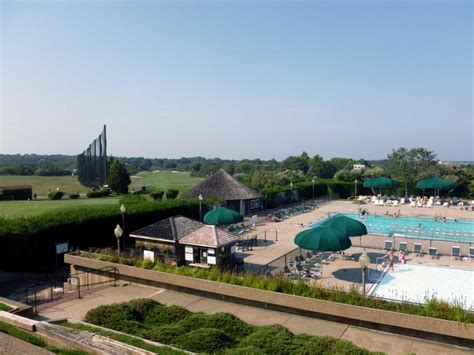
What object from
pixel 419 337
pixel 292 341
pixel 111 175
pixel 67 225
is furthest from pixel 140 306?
pixel 111 175

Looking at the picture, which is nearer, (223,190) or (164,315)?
(164,315)

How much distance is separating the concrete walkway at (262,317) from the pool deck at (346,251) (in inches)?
80.2

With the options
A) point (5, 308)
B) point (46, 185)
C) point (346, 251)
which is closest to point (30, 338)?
point (5, 308)

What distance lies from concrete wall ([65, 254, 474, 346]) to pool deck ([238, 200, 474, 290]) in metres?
1.55

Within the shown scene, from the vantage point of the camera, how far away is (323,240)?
16562 mm

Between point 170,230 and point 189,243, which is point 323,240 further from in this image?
point 170,230

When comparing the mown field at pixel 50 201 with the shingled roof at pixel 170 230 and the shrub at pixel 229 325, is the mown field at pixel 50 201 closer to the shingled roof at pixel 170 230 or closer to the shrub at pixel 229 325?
the shingled roof at pixel 170 230

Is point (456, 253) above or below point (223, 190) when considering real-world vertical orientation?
below

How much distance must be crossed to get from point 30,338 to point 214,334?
4181 millimetres

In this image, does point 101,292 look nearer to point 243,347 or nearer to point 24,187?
point 243,347

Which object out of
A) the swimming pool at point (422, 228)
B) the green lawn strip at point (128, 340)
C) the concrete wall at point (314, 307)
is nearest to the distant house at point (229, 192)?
the swimming pool at point (422, 228)

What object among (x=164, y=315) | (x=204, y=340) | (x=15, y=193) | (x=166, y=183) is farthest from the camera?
(x=166, y=183)

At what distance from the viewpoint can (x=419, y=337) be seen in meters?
→ 10.3

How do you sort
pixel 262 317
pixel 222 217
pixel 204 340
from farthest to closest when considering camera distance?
1. pixel 222 217
2. pixel 262 317
3. pixel 204 340
